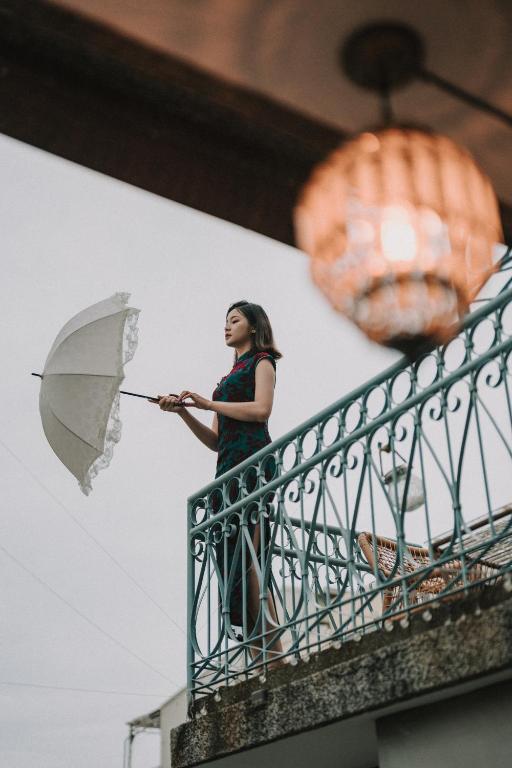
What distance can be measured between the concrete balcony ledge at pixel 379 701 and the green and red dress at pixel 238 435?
2.27ft

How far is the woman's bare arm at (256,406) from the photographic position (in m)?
4.95

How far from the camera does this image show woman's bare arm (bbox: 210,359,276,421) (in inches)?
195

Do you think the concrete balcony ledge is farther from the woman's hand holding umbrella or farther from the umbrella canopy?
the umbrella canopy

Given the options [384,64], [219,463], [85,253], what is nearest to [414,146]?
[384,64]

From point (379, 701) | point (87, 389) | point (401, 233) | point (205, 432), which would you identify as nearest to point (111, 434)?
point (87, 389)

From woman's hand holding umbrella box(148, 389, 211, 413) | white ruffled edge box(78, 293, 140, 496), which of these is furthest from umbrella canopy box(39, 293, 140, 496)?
woman's hand holding umbrella box(148, 389, 211, 413)

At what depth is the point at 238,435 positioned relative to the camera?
518 cm

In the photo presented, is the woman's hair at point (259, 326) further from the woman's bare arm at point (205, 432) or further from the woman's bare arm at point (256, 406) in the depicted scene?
the woman's bare arm at point (205, 432)

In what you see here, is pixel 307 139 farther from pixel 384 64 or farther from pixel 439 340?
pixel 439 340

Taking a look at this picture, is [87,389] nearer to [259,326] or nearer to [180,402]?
[180,402]

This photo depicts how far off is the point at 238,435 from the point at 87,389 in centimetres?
150

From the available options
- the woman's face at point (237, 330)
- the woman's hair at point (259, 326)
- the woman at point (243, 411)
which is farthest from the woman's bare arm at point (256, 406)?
the woman's face at point (237, 330)

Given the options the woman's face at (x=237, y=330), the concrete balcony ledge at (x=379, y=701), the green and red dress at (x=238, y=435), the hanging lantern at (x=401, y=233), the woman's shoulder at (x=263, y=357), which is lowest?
the concrete balcony ledge at (x=379, y=701)

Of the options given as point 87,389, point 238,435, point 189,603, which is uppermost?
point 87,389
